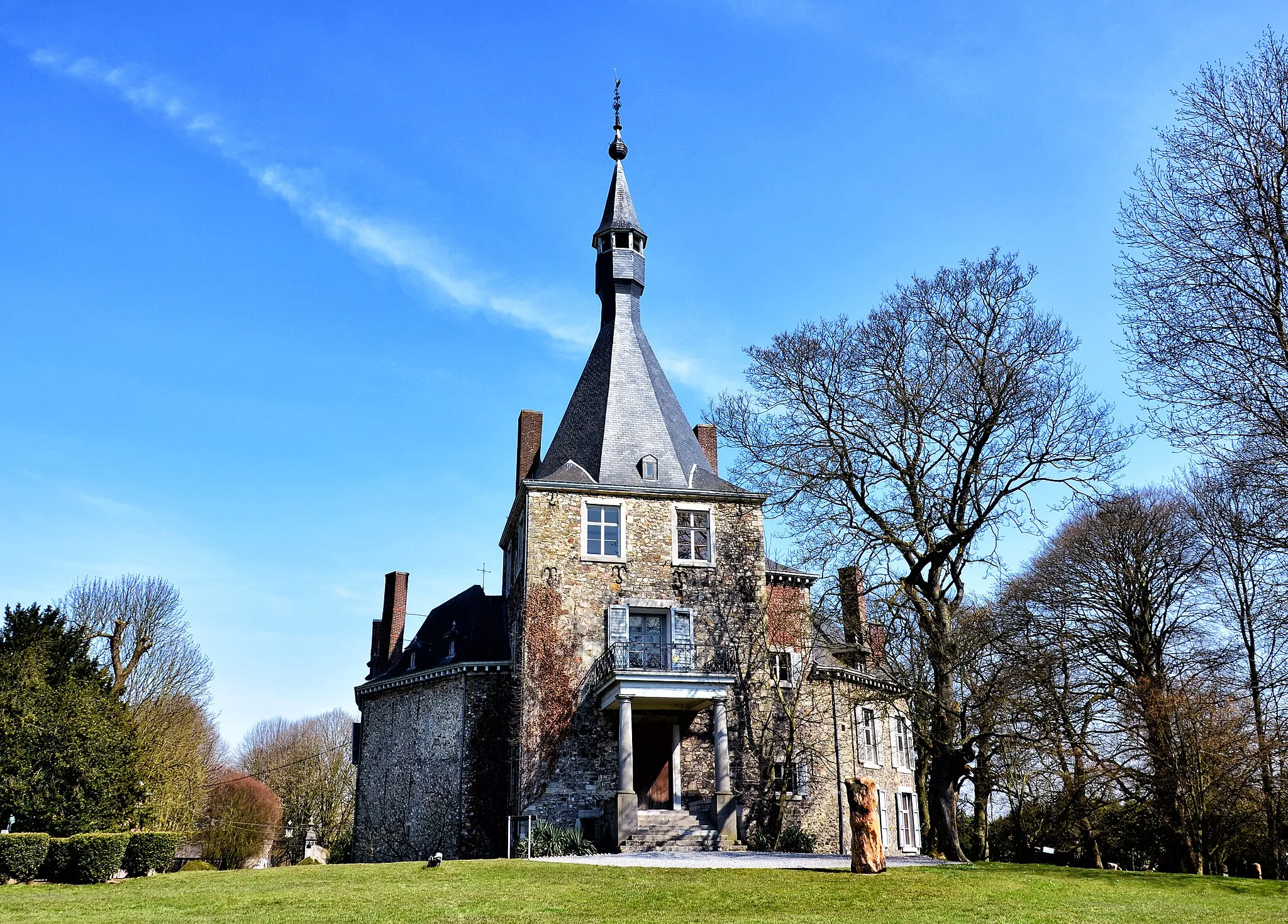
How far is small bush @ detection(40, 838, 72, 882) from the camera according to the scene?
2003cm

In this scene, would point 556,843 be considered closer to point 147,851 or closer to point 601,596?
point 601,596

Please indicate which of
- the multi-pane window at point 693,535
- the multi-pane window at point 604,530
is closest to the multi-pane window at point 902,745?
the multi-pane window at point 693,535

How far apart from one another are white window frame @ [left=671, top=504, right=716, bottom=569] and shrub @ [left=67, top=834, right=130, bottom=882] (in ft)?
51.0

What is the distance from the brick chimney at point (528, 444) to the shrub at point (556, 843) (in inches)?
462

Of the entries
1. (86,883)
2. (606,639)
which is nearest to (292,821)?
(606,639)

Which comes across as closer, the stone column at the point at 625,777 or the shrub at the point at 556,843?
the shrub at the point at 556,843

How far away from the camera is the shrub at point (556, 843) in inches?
992

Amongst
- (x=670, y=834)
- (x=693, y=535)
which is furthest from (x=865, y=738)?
(x=670, y=834)

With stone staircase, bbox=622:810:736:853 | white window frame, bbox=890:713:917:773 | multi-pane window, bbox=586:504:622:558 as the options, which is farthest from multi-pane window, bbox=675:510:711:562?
white window frame, bbox=890:713:917:773

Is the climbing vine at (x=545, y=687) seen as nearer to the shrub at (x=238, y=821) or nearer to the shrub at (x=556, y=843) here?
the shrub at (x=556, y=843)

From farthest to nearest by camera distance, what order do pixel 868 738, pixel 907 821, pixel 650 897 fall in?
1. pixel 907 821
2. pixel 868 738
3. pixel 650 897

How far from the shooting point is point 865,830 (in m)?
18.6

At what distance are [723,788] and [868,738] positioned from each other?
9.82 metres

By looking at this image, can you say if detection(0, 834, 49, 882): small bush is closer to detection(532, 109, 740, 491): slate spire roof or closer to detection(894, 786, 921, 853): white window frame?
detection(532, 109, 740, 491): slate spire roof
